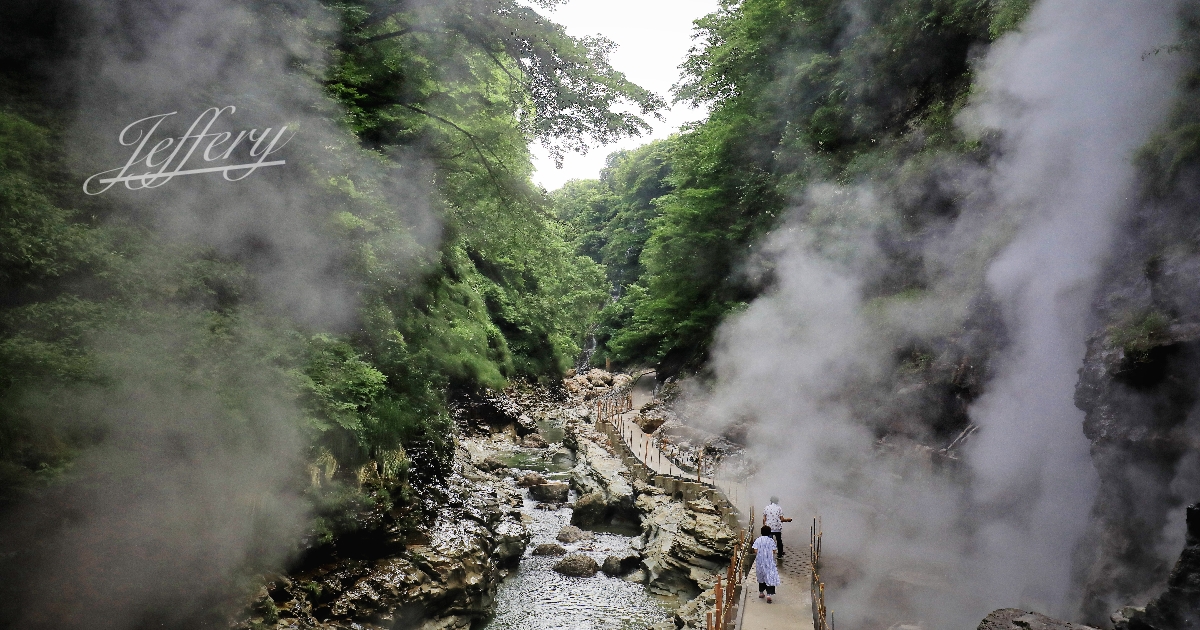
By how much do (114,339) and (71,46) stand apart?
3.40m

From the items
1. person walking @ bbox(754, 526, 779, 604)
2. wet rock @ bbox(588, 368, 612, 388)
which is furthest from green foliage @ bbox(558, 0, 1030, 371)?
wet rock @ bbox(588, 368, 612, 388)

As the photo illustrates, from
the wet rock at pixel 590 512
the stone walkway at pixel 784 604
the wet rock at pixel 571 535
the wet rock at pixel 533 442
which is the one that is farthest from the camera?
the wet rock at pixel 533 442

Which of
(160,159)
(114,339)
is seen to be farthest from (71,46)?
(114,339)

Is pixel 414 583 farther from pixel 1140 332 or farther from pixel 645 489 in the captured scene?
pixel 1140 332

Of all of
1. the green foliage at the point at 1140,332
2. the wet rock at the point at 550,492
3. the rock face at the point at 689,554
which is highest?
the green foliage at the point at 1140,332

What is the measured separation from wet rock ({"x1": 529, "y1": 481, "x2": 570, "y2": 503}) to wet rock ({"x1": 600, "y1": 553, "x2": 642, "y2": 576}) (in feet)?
12.6

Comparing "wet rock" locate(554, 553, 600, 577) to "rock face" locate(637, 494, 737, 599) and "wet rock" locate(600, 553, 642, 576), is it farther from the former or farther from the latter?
"rock face" locate(637, 494, 737, 599)

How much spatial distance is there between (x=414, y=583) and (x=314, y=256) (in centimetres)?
446

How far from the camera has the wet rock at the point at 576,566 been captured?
1057cm

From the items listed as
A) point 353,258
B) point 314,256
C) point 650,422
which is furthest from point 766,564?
point 650,422

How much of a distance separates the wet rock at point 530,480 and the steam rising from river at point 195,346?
8.86m

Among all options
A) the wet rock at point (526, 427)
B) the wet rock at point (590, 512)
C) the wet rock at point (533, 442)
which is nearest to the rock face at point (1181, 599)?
the wet rock at point (590, 512)

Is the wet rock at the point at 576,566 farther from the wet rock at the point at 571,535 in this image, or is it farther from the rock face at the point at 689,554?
the wet rock at the point at 571,535

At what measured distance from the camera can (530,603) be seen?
9.42m
